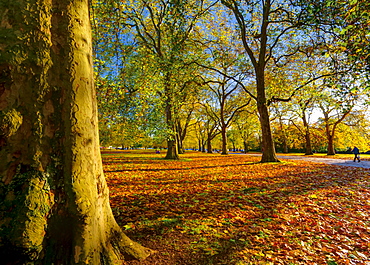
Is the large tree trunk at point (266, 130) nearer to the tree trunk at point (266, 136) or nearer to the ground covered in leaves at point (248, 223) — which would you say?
the tree trunk at point (266, 136)

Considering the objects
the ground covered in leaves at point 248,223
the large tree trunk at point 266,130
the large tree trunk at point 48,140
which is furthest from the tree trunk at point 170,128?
the large tree trunk at point 48,140

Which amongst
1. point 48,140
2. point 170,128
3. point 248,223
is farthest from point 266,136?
point 48,140

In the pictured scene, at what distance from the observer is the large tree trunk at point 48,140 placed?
156 centimetres

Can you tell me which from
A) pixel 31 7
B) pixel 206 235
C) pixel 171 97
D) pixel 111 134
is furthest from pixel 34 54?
pixel 171 97

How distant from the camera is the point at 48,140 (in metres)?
1.74

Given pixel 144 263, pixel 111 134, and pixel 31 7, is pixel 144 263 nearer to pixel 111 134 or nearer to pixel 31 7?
pixel 31 7

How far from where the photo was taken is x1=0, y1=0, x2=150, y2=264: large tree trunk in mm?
1563

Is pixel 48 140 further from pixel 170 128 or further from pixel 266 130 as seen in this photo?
pixel 170 128

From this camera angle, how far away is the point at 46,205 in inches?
66.4

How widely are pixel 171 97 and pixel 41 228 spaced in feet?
42.3

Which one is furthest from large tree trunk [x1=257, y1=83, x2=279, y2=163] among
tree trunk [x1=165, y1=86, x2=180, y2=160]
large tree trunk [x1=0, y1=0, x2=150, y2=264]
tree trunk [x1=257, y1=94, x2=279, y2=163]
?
large tree trunk [x1=0, y1=0, x2=150, y2=264]

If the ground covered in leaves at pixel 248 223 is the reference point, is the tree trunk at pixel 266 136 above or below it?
above

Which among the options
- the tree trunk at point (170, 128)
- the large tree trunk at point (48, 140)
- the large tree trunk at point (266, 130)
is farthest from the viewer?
the tree trunk at point (170, 128)

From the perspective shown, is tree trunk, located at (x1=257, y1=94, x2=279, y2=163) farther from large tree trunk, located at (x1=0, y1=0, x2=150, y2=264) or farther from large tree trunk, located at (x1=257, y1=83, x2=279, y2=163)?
large tree trunk, located at (x1=0, y1=0, x2=150, y2=264)
